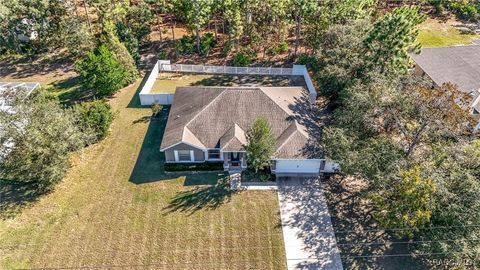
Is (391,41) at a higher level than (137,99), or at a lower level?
higher

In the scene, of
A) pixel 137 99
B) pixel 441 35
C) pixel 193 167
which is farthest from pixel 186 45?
pixel 441 35

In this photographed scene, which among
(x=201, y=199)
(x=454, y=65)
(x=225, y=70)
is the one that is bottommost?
(x=201, y=199)

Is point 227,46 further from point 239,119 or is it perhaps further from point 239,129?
point 239,129

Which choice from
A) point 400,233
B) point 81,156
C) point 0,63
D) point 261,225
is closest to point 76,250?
point 81,156

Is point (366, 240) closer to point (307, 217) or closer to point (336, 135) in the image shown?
point (307, 217)

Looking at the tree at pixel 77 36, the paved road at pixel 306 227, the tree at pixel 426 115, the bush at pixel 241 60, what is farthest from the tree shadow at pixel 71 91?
the tree at pixel 426 115

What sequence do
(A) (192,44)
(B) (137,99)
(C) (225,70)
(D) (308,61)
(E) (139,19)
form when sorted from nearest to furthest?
(B) (137,99) → (D) (308,61) → (C) (225,70) → (A) (192,44) → (E) (139,19)

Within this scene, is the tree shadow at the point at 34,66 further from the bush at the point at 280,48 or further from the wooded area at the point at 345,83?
the bush at the point at 280,48
